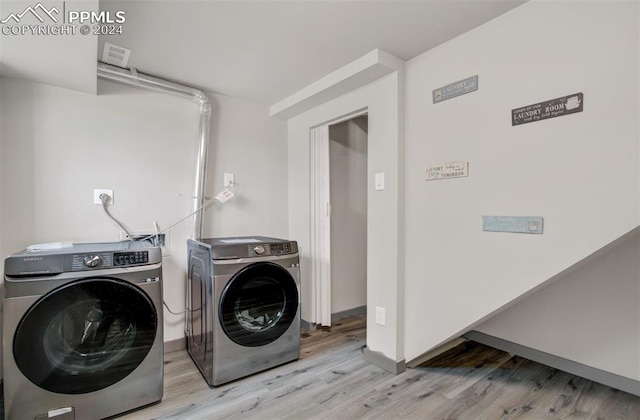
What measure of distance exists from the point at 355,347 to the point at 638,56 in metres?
2.42

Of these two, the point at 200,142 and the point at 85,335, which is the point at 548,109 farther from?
the point at 85,335

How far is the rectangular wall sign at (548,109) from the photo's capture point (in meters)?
1.40

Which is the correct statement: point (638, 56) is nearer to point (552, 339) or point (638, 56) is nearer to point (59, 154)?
point (552, 339)

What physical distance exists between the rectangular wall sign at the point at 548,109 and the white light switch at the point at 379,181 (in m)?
0.84

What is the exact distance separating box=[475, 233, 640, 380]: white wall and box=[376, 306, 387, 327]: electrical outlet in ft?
3.58

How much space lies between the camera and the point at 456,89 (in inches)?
72.2

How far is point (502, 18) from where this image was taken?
→ 1637 mm

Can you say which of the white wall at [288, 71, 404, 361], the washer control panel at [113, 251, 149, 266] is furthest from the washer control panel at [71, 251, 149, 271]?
the white wall at [288, 71, 404, 361]

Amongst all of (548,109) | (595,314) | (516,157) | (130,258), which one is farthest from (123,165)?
(595,314)

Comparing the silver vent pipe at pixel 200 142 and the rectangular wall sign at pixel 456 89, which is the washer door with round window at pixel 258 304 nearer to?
the silver vent pipe at pixel 200 142

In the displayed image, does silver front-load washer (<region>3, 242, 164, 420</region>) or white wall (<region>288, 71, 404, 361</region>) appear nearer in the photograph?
silver front-load washer (<region>3, 242, 164, 420</region>)

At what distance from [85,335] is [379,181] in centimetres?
198

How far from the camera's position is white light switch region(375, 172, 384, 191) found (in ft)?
7.06

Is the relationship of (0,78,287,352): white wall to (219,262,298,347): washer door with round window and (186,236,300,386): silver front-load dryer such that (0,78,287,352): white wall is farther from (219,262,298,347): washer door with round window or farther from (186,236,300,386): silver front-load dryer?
(219,262,298,347): washer door with round window
